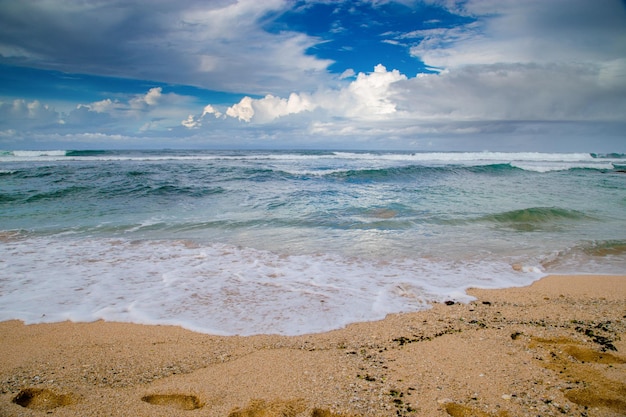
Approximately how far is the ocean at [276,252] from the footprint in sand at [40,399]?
142 cm

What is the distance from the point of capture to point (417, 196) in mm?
14539

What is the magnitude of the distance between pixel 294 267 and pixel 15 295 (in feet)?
13.3

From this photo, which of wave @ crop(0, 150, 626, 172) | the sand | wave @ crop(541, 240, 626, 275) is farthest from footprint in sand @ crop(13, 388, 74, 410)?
wave @ crop(0, 150, 626, 172)

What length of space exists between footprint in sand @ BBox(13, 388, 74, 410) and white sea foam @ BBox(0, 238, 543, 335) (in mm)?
1404

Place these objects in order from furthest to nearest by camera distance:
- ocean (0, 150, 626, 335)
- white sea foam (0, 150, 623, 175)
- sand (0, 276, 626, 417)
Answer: white sea foam (0, 150, 623, 175)
ocean (0, 150, 626, 335)
sand (0, 276, 626, 417)

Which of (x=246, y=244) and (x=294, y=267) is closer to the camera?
(x=294, y=267)

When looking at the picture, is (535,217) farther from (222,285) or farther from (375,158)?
(375,158)

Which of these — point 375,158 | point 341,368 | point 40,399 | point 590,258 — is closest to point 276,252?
point 341,368

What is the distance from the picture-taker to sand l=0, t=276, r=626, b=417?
2.59 m

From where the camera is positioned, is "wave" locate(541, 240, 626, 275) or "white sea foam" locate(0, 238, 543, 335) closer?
"white sea foam" locate(0, 238, 543, 335)

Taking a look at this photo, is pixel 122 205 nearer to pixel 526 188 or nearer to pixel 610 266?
pixel 610 266

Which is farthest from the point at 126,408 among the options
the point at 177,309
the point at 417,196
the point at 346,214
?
the point at 417,196

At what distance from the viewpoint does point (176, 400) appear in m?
2.68

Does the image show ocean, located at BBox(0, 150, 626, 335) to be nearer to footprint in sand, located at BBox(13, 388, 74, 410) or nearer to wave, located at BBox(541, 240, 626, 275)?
wave, located at BBox(541, 240, 626, 275)
